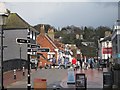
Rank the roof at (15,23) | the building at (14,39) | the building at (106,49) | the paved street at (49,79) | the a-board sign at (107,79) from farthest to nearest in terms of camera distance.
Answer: the roof at (15,23)
the building at (106,49)
the building at (14,39)
the paved street at (49,79)
the a-board sign at (107,79)

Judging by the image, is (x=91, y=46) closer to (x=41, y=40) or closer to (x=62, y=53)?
(x=62, y=53)

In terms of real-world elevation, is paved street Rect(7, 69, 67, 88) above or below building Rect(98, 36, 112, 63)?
below

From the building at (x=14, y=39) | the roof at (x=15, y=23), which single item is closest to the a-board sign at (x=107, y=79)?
the building at (x=14, y=39)

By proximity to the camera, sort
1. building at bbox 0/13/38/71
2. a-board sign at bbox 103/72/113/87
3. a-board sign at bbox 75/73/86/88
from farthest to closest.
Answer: building at bbox 0/13/38/71 < a-board sign at bbox 75/73/86/88 < a-board sign at bbox 103/72/113/87

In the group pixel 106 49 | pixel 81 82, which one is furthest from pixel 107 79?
pixel 106 49

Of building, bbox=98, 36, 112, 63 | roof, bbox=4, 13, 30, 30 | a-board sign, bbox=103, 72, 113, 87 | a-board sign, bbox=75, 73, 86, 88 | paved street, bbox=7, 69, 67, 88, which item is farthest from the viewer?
roof, bbox=4, 13, 30, 30

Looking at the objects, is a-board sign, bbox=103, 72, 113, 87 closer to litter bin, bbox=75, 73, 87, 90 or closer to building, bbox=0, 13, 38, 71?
litter bin, bbox=75, 73, 87, 90

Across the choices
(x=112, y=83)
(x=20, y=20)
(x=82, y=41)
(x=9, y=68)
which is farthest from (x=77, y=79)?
(x=82, y=41)

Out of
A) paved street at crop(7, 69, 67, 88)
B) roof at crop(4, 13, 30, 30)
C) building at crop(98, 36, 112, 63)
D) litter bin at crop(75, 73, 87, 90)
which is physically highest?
roof at crop(4, 13, 30, 30)

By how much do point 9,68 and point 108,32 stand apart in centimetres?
6971

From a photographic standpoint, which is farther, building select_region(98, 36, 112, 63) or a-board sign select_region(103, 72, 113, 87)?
building select_region(98, 36, 112, 63)

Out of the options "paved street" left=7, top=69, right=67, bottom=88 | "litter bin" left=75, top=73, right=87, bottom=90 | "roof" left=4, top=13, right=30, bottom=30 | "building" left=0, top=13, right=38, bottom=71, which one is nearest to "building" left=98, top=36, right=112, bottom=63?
"building" left=0, top=13, right=38, bottom=71

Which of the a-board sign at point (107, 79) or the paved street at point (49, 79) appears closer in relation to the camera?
the a-board sign at point (107, 79)

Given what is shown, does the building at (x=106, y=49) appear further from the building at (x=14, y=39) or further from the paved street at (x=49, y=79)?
the paved street at (x=49, y=79)
